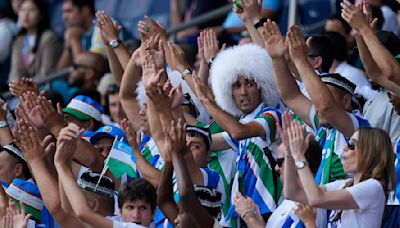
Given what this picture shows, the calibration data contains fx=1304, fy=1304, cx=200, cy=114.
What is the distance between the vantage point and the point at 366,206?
7473 mm

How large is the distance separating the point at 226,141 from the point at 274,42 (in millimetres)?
1017

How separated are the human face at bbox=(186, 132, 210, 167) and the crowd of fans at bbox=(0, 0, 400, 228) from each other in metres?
0.01

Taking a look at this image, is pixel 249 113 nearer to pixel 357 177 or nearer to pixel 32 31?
pixel 357 177

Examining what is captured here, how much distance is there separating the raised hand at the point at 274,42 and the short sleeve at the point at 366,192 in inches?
56.4

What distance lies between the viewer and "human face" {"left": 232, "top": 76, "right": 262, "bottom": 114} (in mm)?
9211

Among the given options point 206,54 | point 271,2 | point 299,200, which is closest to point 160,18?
point 271,2

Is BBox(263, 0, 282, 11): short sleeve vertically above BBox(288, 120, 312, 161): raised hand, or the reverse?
BBox(263, 0, 282, 11): short sleeve

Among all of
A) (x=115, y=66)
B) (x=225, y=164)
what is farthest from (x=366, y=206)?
(x=115, y=66)

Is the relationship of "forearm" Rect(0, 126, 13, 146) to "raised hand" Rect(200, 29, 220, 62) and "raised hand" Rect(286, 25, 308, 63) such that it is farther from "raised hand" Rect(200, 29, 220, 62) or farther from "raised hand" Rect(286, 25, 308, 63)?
"raised hand" Rect(286, 25, 308, 63)

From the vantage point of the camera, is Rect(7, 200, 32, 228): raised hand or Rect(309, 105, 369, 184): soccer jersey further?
Rect(309, 105, 369, 184): soccer jersey

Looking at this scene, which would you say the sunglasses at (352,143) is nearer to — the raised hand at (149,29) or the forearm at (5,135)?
the raised hand at (149,29)

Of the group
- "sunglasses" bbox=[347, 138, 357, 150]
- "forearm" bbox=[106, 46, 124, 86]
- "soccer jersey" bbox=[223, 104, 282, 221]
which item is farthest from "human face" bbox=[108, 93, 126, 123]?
"sunglasses" bbox=[347, 138, 357, 150]

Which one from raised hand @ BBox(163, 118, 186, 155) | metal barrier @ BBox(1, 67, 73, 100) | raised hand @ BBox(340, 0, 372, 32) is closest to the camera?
raised hand @ BBox(163, 118, 186, 155)

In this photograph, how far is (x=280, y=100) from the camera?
9.43 metres
